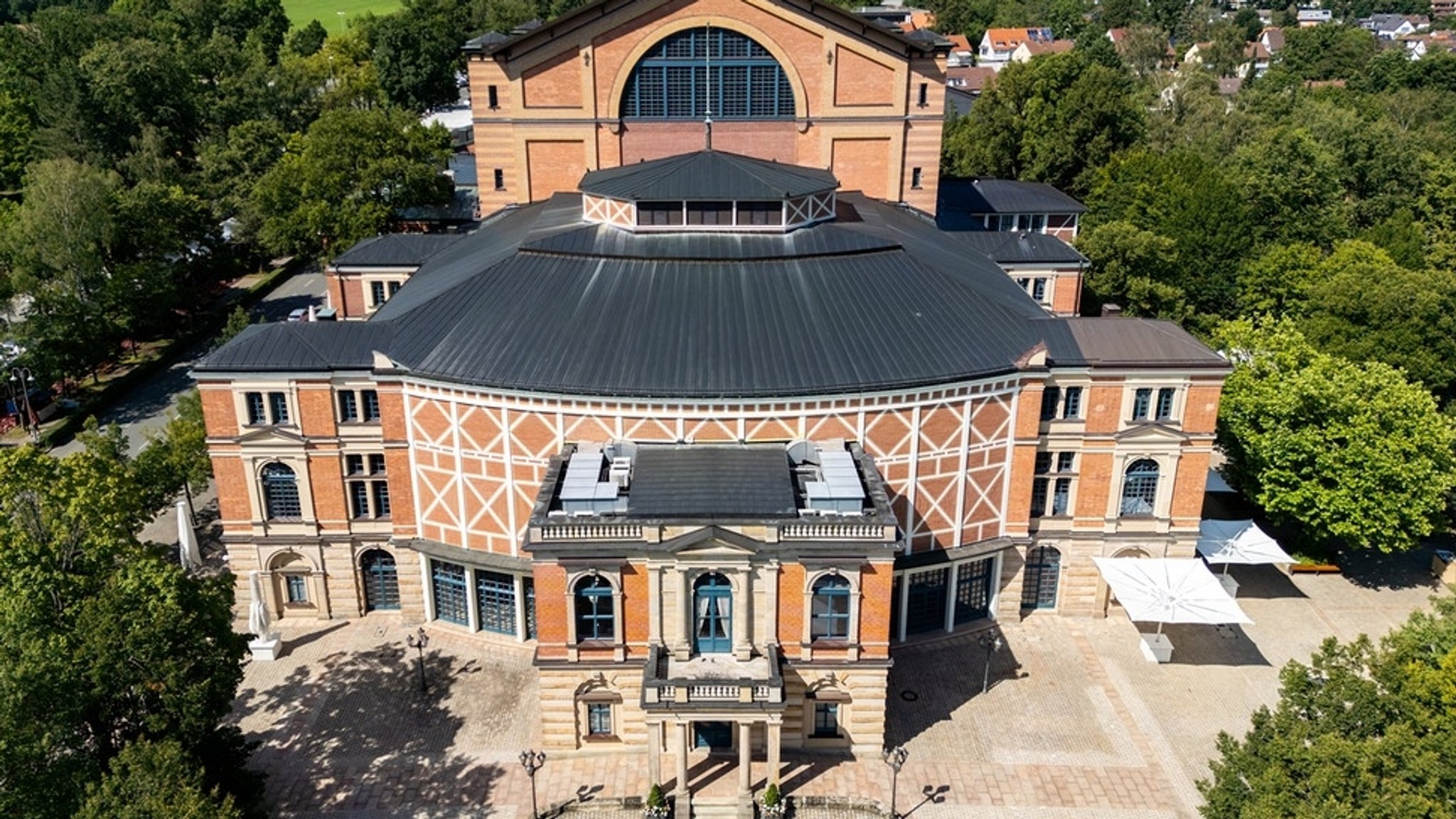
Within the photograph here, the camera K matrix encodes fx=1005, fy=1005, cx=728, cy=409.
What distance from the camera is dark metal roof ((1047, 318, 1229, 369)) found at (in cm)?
4100

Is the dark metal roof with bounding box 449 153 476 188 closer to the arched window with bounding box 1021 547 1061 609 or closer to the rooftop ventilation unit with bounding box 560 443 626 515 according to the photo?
the rooftop ventilation unit with bounding box 560 443 626 515

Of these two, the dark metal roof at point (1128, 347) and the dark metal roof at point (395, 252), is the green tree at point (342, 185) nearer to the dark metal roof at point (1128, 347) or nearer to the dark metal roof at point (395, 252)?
the dark metal roof at point (395, 252)

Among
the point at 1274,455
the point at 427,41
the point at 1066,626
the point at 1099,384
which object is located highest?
the point at 427,41

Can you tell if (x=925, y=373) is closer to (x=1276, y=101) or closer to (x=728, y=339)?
(x=728, y=339)

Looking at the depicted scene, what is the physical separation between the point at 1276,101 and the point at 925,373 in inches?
3594

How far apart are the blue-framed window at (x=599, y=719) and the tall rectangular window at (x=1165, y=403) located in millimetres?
25472

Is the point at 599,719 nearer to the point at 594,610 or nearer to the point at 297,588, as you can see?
the point at 594,610

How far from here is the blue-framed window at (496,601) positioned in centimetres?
4212

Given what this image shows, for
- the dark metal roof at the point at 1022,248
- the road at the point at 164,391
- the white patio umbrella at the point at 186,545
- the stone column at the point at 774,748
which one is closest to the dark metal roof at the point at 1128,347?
the dark metal roof at the point at 1022,248

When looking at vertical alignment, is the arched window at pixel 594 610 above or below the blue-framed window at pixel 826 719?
above

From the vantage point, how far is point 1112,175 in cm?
8150

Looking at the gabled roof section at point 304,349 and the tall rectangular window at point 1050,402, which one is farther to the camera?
the tall rectangular window at point 1050,402

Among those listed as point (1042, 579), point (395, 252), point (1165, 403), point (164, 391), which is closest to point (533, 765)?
point (1042, 579)

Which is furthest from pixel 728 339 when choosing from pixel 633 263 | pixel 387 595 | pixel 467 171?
pixel 467 171
